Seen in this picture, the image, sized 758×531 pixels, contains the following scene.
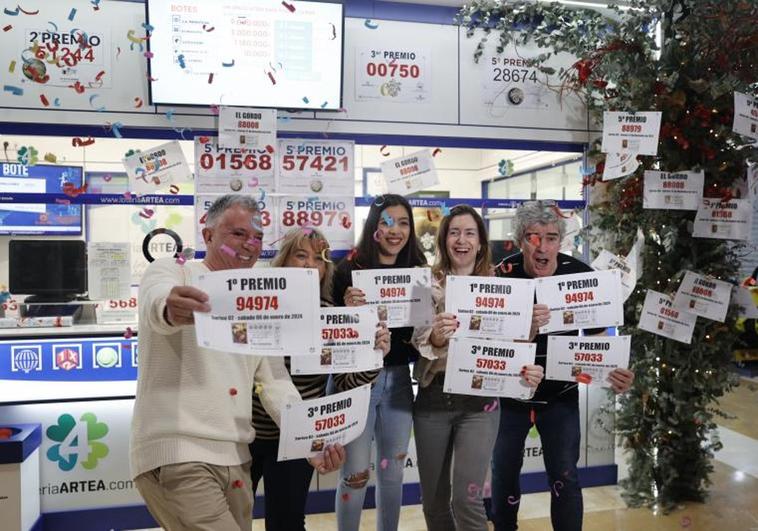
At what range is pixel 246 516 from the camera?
190 cm

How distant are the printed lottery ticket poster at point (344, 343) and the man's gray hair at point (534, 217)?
0.82 meters

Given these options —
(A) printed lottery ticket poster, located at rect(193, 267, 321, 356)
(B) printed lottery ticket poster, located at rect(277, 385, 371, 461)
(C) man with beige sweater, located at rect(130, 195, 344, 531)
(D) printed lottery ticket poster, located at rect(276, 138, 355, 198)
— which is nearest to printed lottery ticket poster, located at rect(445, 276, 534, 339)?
(B) printed lottery ticket poster, located at rect(277, 385, 371, 461)

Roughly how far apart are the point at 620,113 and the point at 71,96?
2.96 meters

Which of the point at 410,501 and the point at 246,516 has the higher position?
the point at 246,516

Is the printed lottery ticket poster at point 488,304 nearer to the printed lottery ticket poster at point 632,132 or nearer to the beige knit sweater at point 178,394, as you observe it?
the beige knit sweater at point 178,394

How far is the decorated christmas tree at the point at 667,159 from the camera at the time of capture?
10.8 ft

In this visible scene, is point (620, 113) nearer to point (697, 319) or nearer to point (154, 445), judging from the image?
point (697, 319)

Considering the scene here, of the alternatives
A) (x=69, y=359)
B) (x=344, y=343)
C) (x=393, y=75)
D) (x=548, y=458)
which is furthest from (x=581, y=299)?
(x=69, y=359)

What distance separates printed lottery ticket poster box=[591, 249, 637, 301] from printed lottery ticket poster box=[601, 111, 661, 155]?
58 cm

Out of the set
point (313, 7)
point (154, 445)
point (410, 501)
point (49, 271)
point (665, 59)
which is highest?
point (313, 7)

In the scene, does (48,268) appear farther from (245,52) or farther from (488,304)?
(488,304)

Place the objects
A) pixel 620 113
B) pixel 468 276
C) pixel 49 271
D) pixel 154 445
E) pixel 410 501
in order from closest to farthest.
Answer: pixel 154 445
pixel 468 276
pixel 620 113
pixel 49 271
pixel 410 501

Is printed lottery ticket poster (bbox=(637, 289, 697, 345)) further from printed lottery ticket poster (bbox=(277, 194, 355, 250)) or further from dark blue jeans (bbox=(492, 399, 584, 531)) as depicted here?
printed lottery ticket poster (bbox=(277, 194, 355, 250))

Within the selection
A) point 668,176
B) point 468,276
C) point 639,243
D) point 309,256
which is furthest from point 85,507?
point 668,176
